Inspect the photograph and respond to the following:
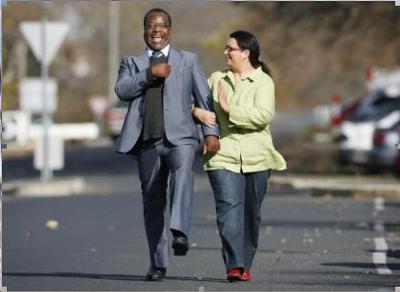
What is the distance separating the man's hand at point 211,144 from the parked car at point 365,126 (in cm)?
1995

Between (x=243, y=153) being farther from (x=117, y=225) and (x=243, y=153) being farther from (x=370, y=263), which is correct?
(x=117, y=225)

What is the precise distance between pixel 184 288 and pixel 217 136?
1095 mm

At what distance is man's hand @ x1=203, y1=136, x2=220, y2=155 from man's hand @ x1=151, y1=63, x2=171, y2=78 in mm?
543

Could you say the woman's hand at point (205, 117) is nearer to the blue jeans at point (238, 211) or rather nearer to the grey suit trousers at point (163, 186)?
the grey suit trousers at point (163, 186)

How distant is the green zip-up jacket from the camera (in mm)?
11805

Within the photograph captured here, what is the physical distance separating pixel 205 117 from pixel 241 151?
39 centimetres

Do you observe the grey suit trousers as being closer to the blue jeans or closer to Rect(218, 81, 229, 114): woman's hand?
the blue jeans

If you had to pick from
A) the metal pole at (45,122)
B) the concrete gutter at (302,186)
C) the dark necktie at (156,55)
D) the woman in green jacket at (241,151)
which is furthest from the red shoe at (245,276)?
the metal pole at (45,122)

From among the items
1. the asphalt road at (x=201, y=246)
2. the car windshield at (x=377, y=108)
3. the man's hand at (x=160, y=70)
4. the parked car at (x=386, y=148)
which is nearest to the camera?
the man's hand at (x=160, y=70)

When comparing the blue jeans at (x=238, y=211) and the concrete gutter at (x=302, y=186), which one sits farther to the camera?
the concrete gutter at (x=302, y=186)

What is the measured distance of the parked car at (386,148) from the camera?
3055cm

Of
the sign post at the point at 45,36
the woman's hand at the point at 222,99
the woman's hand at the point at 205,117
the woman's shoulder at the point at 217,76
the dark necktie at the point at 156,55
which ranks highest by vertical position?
the dark necktie at the point at 156,55

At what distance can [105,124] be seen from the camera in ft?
229

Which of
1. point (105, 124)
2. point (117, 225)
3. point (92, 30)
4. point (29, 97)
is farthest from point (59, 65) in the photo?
point (117, 225)
